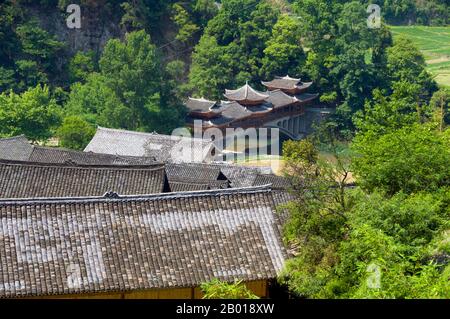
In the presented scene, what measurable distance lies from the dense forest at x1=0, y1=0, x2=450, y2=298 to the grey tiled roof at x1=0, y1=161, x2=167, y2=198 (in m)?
4.35

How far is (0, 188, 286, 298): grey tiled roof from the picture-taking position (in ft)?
48.6

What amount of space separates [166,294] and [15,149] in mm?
22599

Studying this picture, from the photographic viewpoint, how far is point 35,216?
15922 millimetres

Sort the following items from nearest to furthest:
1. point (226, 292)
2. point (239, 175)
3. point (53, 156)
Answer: point (226, 292)
point (53, 156)
point (239, 175)

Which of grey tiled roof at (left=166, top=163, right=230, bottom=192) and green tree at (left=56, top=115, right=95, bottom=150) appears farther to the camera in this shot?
green tree at (left=56, top=115, right=95, bottom=150)

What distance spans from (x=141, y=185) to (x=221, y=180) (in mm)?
9636

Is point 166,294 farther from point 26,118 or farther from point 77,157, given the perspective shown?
point 26,118

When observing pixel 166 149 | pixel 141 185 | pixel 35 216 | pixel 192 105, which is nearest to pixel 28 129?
pixel 166 149

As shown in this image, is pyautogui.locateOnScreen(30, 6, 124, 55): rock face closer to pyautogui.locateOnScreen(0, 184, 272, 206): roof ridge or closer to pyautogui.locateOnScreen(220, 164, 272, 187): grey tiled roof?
pyautogui.locateOnScreen(220, 164, 272, 187): grey tiled roof

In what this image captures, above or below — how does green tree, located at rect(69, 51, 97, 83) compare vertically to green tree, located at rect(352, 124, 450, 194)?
below

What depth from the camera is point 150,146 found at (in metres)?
41.8

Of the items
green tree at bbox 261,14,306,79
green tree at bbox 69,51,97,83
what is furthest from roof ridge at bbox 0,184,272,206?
green tree at bbox 261,14,306,79

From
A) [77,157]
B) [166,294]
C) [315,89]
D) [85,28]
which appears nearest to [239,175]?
[77,157]

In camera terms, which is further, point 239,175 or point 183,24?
point 183,24
